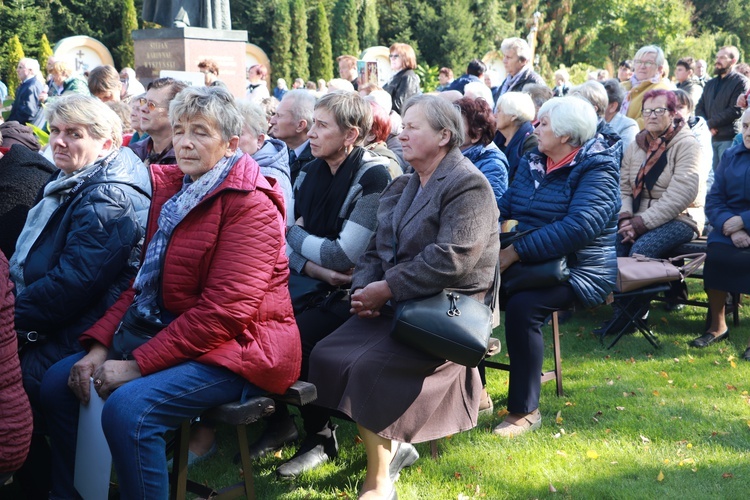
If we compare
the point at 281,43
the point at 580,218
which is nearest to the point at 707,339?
the point at 580,218

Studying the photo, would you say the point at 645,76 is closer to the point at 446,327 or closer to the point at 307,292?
the point at 307,292

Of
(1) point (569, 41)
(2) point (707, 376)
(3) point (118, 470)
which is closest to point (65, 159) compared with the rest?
(3) point (118, 470)

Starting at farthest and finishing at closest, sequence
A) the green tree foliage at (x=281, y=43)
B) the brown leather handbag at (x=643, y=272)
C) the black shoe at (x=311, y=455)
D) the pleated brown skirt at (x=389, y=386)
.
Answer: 1. the green tree foliage at (x=281, y=43)
2. the brown leather handbag at (x=643, y=272)
3. the black shoe at (x=311, y=455)
4. the pleated brown skirt at (x=389, y=386)

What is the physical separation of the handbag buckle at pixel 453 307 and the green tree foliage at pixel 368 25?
119ft

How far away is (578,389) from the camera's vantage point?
5215mm

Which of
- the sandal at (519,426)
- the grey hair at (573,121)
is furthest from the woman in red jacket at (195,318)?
the grey hair at (573,121)

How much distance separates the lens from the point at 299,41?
35.8 m

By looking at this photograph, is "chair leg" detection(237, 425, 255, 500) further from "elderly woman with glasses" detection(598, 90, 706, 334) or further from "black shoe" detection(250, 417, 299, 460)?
"elderly woman with glasses" detection(598, 90, 706, 334)

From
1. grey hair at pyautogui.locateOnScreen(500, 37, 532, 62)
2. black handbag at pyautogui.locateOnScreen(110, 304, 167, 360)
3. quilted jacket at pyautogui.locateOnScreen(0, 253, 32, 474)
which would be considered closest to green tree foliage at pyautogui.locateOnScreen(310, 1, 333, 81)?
grey hair at pyautogui.locateOnScreen(500, 37, 532, 62)

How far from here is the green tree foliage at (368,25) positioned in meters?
38.2

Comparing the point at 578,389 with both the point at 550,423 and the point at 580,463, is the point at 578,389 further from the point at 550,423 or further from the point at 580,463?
the point at 580,463

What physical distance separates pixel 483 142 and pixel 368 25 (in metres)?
34.4

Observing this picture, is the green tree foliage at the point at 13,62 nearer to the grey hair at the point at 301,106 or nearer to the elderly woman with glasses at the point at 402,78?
the elderly woman with glasses at the point at 402,78

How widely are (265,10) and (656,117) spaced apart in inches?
1304
